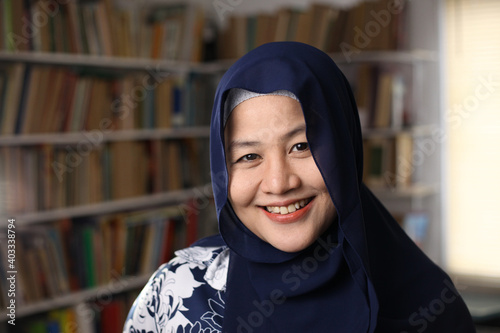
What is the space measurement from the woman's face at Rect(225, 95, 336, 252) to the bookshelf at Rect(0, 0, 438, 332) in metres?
1.95

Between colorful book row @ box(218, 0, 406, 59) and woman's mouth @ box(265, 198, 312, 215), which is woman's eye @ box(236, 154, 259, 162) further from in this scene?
colorful book row @ box(218, 0, 406, 59)

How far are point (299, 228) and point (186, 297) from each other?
0.30 metres

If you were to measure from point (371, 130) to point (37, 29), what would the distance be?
6.69 feet

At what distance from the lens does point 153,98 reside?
3.49 meters

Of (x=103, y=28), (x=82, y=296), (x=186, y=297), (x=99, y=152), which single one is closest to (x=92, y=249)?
(x=82, y=296)

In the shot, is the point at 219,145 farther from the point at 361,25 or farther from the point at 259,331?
the point at 361,25

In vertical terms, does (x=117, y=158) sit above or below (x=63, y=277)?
above

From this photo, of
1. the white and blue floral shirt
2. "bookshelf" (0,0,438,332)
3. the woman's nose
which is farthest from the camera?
"bookshelf" (0,0,438,332)

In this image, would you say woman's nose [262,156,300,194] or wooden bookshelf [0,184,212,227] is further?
wooden bookshelf [0,184,212,227]

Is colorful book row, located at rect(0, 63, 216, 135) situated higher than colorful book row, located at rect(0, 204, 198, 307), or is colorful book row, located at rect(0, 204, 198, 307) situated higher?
colorful book row, located at rect(0, 63, 216, 135)

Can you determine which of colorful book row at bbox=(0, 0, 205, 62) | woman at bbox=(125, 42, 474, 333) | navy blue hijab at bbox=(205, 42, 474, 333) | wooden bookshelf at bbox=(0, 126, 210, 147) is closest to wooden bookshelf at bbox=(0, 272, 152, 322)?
wooden bookshelf at bbox=(0, 126, 210, 147)

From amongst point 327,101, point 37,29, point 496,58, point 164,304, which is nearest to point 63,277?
point 37,29

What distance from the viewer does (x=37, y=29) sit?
2.79 meters

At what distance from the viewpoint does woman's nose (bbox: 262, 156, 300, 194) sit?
1.00 meters
